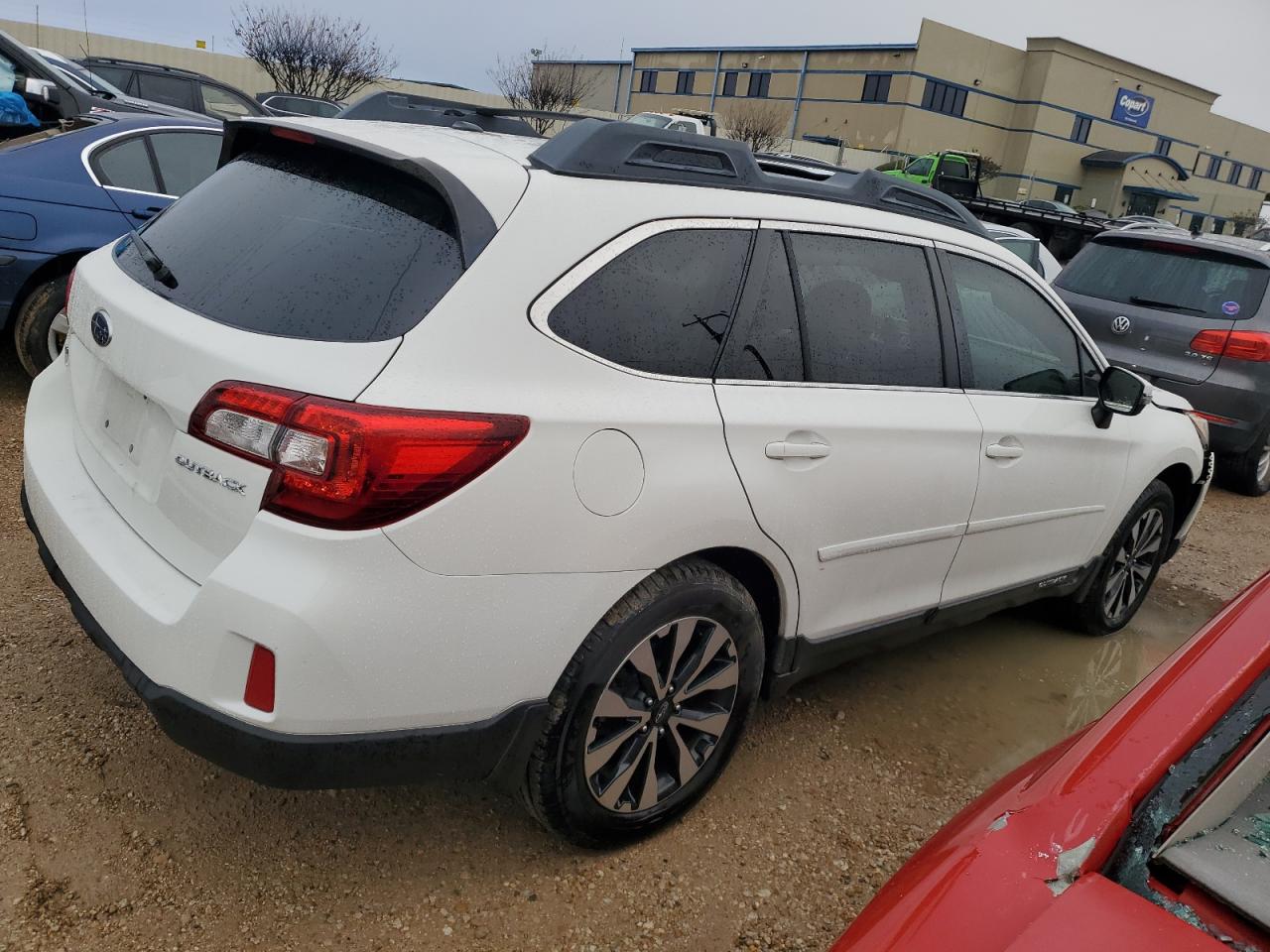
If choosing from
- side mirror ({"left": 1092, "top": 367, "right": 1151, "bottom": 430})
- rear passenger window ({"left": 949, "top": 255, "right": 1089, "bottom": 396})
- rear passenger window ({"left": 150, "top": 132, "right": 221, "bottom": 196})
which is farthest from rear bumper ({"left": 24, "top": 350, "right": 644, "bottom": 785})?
rear passenger window ({"left": 150, "top": 132, "right": 221, "bottom": 196})

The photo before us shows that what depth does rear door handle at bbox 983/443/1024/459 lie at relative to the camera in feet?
10.2

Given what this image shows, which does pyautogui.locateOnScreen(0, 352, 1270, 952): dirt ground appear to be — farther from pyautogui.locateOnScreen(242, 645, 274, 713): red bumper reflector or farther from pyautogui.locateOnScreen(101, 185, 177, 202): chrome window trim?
pyautogui.locateOnScreen(101, 185, 177, 202): chrome window trim

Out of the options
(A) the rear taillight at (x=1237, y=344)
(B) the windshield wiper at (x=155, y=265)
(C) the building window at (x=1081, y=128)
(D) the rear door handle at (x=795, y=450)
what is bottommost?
(A) the rear taillight at (x=1237, y=344)

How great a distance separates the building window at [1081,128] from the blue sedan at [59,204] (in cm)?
6133

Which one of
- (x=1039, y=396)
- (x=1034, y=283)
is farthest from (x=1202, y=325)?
(x=1039, y=396)

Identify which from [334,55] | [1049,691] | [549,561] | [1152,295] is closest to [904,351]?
[549,561]

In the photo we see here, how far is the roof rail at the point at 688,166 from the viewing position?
228 centimetres

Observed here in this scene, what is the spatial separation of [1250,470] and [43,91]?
29.4 ft

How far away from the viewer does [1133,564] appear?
435 centimetres

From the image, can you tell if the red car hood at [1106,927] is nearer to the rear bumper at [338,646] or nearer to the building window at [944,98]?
the rear bumper at [338,646]

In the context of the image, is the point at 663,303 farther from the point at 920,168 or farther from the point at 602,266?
the point at 920,168

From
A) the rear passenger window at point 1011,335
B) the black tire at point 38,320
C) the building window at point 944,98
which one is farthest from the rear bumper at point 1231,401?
the building window at point 944,98

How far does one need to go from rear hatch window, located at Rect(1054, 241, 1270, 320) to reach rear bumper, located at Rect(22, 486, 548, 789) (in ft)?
20.5

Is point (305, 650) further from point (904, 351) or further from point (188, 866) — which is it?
point (904, 351)
